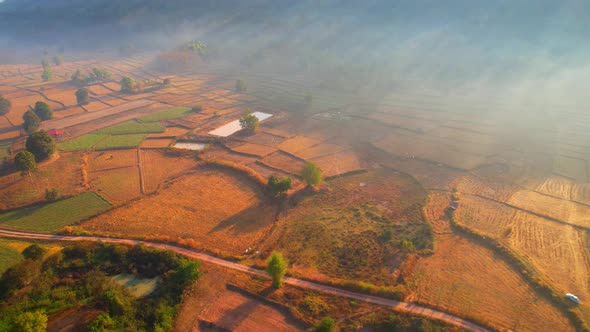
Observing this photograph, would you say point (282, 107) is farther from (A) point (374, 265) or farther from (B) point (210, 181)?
(A) point (374, 265)

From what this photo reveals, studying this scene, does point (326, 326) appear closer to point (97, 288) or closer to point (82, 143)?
point (97, 288)

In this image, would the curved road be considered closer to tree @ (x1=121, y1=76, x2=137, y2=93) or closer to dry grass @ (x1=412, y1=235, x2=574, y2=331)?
dry grass @ (x1=412, y1=235, x2=574, y2=331)

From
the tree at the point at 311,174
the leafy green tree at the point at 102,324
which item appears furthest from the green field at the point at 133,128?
the leafy green tree at the point at 102,324

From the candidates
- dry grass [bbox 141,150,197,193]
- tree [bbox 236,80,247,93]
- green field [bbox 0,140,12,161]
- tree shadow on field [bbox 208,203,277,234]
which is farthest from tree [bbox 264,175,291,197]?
tree [bbox 236,80,247,93]

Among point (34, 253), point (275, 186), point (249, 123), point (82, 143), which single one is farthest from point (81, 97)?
point (275, 186)

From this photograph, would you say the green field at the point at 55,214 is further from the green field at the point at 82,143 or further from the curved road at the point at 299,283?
the green field at the point at 82,143

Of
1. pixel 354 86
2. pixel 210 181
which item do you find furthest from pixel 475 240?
pixel 354 86

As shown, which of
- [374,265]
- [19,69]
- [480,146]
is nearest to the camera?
[374,265]
